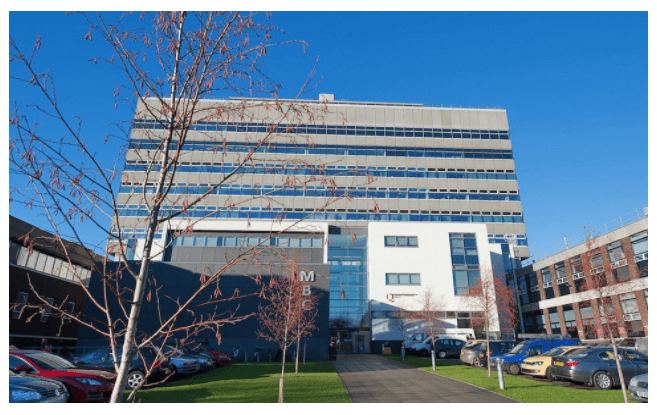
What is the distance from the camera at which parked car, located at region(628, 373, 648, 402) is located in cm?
993

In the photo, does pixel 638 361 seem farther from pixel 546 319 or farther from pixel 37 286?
pixel 37 286

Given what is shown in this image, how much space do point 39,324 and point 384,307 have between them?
90.6ft

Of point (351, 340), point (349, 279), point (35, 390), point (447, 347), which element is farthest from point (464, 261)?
point (35, 390)

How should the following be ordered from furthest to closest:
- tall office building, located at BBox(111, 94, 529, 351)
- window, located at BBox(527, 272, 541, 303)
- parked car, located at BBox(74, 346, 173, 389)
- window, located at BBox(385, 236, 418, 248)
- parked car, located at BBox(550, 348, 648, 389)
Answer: window, located at BBox(527, 272, 541, 303) → window, located at BBox(385, 236, 418, 248) → tall office building, located at BBox(111, 94, 529, 351) → parked car, located at BBox(74, 346, 173, 389) → parked car, located at BBox(550, 348, 648, 389)

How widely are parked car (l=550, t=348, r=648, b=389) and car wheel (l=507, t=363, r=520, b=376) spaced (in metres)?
3.27

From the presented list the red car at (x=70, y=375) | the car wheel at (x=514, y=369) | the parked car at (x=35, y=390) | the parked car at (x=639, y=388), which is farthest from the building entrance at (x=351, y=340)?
the parked car at (x=35, y=390)

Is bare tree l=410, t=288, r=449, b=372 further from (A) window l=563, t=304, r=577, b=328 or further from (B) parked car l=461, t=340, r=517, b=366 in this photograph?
(B) parked car l=461, t=340, r=517, b=366

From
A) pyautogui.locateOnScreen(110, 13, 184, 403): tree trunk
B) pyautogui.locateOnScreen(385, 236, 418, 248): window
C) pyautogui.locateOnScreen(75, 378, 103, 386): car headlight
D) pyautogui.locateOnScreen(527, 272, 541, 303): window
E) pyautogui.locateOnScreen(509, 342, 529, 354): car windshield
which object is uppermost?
pyautogui.locateOnScreen(385, 236, 418, 248): window

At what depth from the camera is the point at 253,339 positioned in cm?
2877

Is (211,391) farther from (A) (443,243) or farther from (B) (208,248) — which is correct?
(A) (443,243)

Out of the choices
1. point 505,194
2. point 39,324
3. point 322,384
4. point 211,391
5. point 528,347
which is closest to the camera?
point 211,391

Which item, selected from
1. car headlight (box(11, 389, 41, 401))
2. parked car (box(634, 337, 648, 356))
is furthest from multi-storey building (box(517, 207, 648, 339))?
car headlight (box(11, 389, 41, 401))

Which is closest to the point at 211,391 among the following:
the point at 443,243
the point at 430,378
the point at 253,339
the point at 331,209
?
the point at 430,378

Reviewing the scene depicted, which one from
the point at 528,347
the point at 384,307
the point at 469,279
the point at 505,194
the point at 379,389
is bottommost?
the point at 379,389
